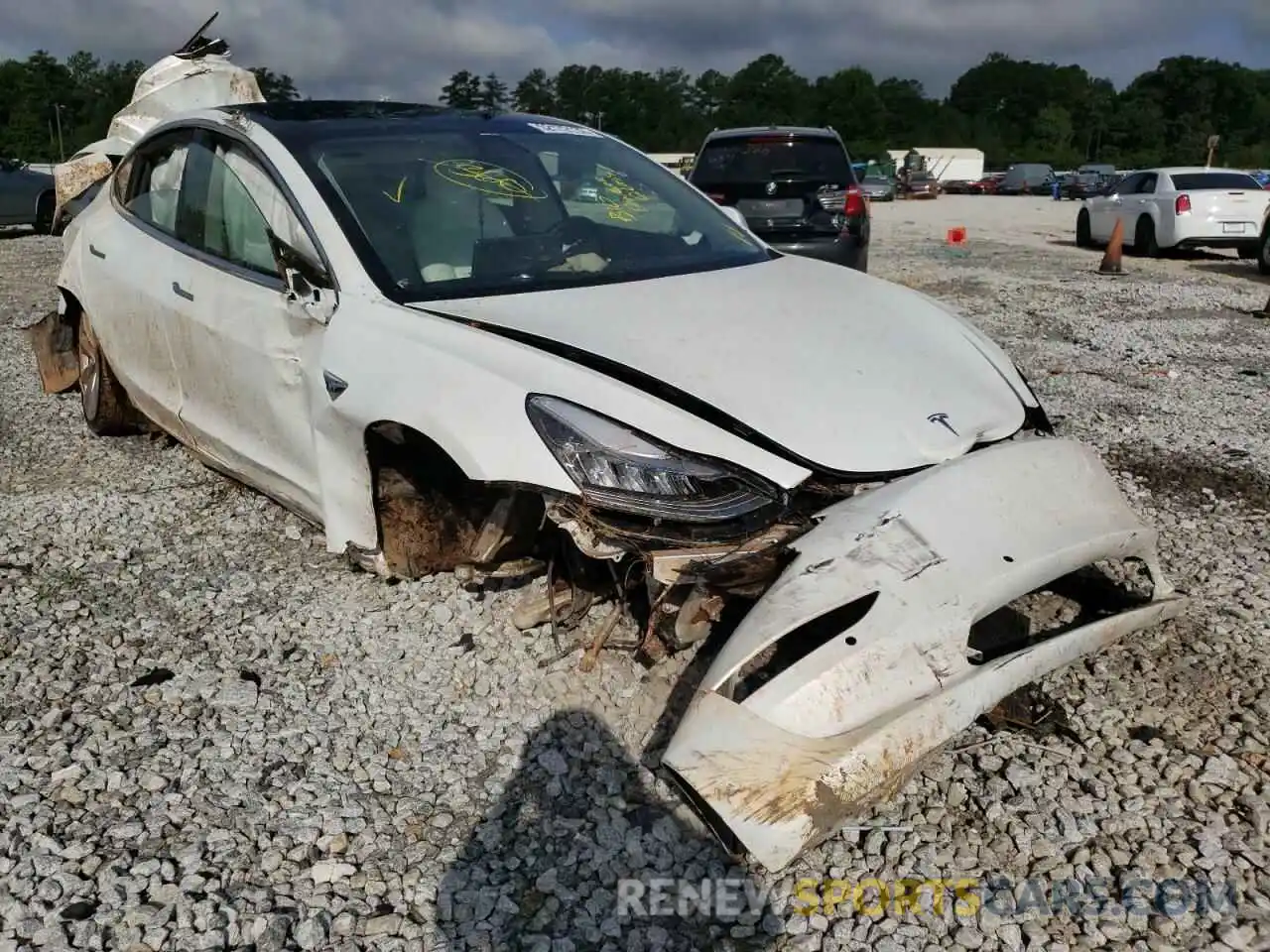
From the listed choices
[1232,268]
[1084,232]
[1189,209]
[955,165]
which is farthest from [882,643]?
[955,165]

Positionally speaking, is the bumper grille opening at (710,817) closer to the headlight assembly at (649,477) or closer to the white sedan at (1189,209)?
the headlight assembly at (649,477)

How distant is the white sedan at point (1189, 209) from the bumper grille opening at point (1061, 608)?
13.2 metres

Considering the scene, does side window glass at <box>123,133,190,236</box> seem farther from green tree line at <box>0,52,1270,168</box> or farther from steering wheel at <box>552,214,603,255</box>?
green tree line at <box>0,52,1270,168</box>

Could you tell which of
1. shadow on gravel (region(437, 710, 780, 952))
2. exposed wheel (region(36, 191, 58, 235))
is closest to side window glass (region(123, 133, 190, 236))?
shadow on gravel (region(437, 710, 780, 952))

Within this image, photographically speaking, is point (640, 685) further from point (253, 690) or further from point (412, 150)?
point (412, 150)

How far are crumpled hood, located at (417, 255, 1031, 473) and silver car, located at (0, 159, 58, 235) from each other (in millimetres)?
17290

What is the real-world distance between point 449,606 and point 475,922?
138 centimetres

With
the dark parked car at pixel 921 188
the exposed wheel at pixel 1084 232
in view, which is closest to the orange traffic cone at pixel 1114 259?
the exposed wheel at pixel 1084 232

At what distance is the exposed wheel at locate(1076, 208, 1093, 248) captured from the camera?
1780 cm

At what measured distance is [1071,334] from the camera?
344 inches

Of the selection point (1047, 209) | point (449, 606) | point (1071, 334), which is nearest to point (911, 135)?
→ point (1047, 209)

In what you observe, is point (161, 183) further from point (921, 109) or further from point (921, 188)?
point (921, 109)

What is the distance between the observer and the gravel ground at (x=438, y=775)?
218 cm

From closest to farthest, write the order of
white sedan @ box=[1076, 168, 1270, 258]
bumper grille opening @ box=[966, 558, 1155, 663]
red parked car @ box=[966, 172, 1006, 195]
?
bumper grille opening @ box=[966, 558, 1155, 663] < white sedan @ box=[1076, 168, 1270, 258] < red parked car @ box=[966, 172, 1006, 195]
